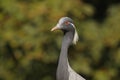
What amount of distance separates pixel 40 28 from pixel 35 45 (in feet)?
1.01

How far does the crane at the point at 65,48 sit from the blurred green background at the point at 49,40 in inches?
118

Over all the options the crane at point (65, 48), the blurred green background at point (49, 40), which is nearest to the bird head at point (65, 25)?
the crane at point (65, 48)

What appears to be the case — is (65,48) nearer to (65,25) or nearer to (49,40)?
(65,25)

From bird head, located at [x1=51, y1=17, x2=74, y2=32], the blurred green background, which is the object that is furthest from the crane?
the blurred green background

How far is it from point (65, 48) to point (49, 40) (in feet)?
10.7

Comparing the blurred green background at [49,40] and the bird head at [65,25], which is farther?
the blurred green background at [49,40]

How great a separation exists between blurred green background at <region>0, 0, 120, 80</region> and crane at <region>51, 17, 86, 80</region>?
2991 mm

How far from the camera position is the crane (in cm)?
699

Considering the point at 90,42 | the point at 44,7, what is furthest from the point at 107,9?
the point at 44,7

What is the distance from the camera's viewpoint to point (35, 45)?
10227mm

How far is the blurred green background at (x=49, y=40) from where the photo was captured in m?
10.2

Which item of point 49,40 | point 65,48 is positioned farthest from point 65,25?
point 49,40

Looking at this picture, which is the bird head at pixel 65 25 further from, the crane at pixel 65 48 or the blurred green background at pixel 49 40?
the blurred green background at pixel 49 40

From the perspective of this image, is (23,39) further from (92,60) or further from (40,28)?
(92,60)
